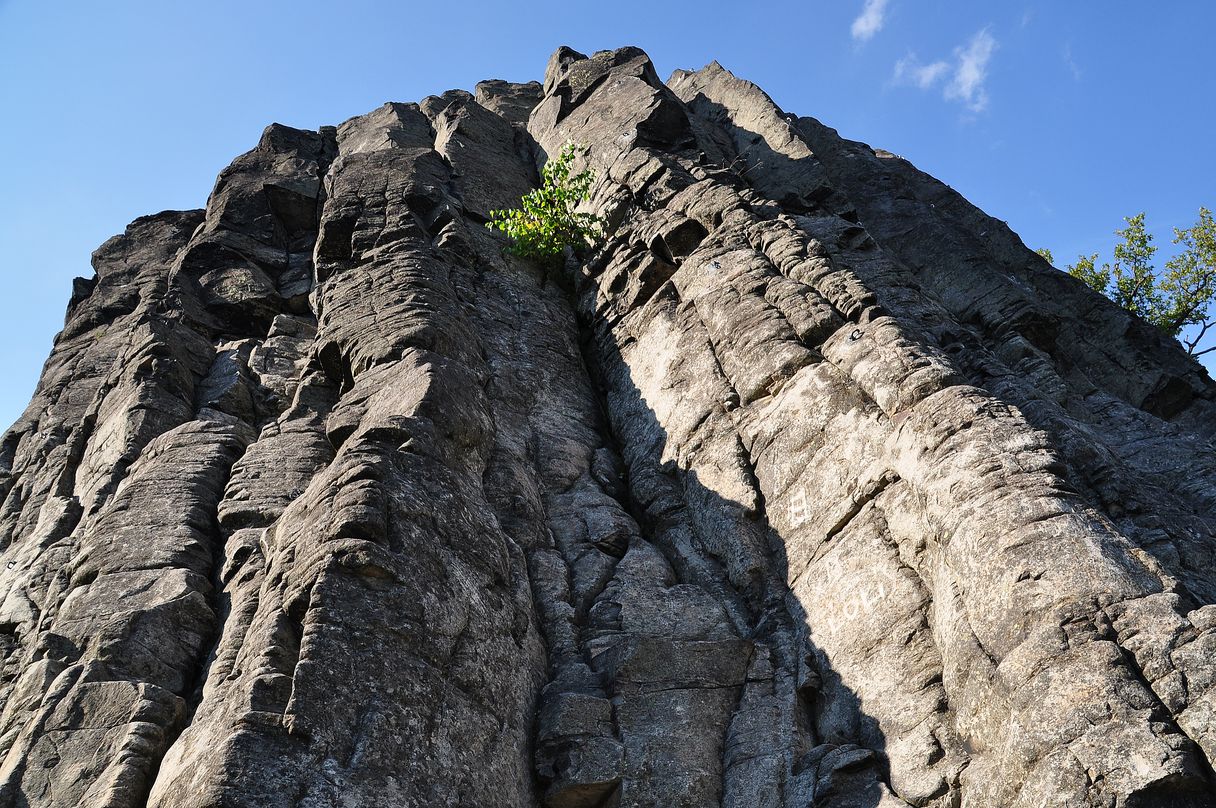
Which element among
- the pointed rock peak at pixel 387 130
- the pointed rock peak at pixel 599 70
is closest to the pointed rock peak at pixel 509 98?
the pointed rock peak at pixel 387 130

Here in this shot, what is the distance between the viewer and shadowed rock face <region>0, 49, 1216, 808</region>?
38.3 ft

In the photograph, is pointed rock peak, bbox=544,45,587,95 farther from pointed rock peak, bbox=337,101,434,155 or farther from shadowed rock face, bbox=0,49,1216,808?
shadowed rock face, bbox=0,49,1216,808

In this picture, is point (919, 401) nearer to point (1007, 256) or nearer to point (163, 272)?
point (1007, 256)

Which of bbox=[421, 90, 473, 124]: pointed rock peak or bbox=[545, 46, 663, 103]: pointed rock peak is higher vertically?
bbox=[421, 90, 473, 124]: pointed rock peak

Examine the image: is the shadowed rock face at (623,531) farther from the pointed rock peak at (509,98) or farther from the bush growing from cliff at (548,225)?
the pointed rock peak at (509,98)

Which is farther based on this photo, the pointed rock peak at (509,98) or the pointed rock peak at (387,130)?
the pointed rock peak at (509,98)

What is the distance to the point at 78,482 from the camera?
78.6 ft

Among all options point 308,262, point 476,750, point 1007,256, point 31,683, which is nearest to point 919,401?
point 476,750

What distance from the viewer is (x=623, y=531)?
18.8 metres

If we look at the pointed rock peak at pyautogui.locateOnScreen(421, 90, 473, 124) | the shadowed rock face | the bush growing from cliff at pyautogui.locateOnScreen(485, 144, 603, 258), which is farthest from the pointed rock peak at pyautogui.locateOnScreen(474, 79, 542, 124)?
the shadowed rock face

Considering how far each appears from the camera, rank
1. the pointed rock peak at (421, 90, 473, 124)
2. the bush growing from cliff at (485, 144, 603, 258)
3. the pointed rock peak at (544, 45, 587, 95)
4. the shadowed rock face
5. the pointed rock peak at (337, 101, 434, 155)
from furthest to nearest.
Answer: the pointed rock peak at (421, 90, 473, 124)
the pointed rock peak at (544, 45, 587, 95)
the pointed rock peak at (337, 101, 434, 155)
the bush growing from cliff at (485, 144, 603, 258)
the shadowed rock face

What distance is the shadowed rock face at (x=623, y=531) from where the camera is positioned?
38.3 ft

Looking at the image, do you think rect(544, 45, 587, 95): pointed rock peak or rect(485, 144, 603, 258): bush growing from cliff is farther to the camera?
rect(544, 45, 587, 95): pointed rock peak

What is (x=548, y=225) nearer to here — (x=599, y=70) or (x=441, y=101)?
(x=599, y=70)
